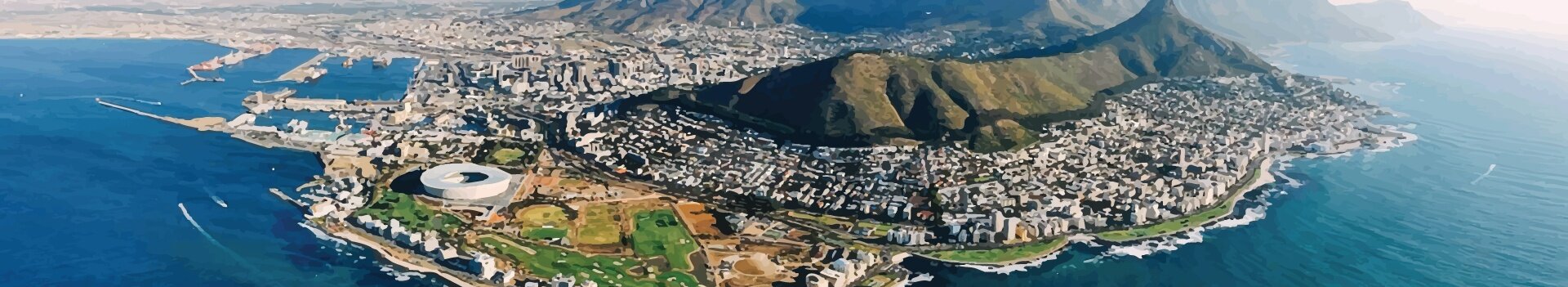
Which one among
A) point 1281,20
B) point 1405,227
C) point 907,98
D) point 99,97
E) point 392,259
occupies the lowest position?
point 392,259

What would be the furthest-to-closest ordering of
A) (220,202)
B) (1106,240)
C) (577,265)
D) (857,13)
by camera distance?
(857,13), (220,202), (1106,240), (577,265)

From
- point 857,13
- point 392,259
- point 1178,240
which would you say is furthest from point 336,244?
point 857,13

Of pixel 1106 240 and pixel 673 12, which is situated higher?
pixel 673 12

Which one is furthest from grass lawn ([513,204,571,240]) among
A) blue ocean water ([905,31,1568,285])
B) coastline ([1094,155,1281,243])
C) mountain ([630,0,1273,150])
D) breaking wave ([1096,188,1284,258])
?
coastline ([1094,155,1281,243])

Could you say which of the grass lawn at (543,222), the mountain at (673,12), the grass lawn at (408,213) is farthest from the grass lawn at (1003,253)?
the mountain at (673,12)

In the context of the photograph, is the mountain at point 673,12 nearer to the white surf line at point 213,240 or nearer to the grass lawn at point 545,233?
the white surf line at point 213,240

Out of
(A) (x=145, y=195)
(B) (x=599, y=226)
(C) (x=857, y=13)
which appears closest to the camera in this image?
(B) (x=599, y=226)

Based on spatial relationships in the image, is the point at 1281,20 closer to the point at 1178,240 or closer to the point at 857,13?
the point at 857,13

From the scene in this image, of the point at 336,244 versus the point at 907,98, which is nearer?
the point at 336,244
